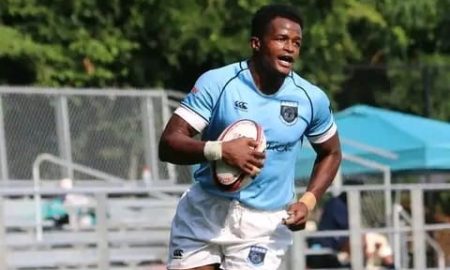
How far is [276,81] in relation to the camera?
7.32 m

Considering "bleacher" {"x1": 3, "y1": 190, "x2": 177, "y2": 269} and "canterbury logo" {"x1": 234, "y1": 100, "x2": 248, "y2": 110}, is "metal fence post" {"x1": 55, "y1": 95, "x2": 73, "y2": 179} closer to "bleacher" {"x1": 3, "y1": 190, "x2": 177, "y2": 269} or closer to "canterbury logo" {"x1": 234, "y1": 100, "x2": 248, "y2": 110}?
"bleacher" {"x1": 3, "y1": 190, "x2": 177, "y2": 269}

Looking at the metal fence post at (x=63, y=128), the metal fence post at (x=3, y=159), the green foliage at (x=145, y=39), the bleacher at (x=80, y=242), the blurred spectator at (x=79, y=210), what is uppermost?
the green foliage at (x=145, y=39)

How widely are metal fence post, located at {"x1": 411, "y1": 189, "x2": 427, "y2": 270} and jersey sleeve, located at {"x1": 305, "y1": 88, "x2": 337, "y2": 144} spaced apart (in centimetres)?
724

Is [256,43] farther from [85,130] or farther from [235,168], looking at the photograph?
[85,130]

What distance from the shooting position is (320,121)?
759 cm

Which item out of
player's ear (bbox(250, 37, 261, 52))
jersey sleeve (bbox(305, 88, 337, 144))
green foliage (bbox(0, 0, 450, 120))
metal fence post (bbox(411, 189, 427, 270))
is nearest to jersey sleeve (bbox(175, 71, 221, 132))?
player's ear (bbox(250, 37, 261, 52))

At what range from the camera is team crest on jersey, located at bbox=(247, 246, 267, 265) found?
24.4 feet

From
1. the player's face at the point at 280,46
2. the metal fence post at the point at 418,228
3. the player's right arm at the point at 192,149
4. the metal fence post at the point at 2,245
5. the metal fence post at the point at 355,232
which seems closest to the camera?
the player's right arm at the point at 192,149

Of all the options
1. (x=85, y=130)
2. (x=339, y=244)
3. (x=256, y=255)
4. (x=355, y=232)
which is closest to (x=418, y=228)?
(x=339, y=244)

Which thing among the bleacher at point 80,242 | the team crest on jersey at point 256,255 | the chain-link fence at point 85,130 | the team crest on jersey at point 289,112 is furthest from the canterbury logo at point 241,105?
the chain-link fence at point 85,130

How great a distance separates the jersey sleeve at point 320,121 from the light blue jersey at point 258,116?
4 cm

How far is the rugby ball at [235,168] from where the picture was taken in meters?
7.10

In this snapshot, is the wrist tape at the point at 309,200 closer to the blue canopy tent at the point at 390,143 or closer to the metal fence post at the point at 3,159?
the blue canopy tent at the point at 390,143

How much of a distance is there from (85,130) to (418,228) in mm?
4764
